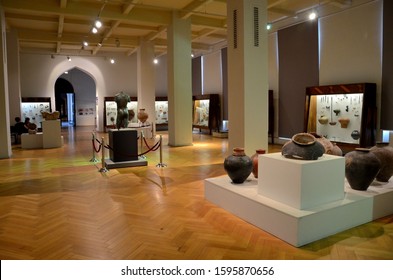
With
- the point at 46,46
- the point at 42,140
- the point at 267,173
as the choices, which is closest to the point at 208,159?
the point at 267,173

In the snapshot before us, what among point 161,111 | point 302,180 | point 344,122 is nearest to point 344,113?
point 344,122

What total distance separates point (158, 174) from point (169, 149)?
3.84 metres

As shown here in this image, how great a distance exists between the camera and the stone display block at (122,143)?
25.9 ft

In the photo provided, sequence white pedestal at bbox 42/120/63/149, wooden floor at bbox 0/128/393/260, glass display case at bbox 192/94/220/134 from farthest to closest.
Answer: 1. glass display case at bbox 192/94/220/134
2. white pedestal at bbox 42/120/63/149
3. wooden floor at bbox 0/128/393/260

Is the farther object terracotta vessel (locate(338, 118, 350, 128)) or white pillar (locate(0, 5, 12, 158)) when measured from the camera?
white pillar (locate(0, 5, 12, 158))

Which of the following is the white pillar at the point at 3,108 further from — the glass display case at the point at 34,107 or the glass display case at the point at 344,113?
the glass display case at the point at 344,113

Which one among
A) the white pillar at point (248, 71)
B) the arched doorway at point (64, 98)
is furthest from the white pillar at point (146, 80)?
the arched doorway at point (64, 98)

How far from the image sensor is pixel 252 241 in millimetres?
3562

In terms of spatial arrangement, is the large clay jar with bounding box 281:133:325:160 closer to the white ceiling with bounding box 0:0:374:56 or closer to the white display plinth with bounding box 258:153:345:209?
the white display plinth with bounding box 258:153:345:209

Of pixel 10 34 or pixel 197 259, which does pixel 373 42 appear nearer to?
pixel 197 259

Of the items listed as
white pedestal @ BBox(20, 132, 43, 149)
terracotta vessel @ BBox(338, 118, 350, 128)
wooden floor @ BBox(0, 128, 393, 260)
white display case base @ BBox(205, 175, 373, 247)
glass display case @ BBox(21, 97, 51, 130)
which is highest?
glass display case @ BBox(21, 97, 51, 130)

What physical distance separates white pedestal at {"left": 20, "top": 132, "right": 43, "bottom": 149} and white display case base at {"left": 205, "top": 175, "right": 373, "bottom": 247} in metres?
9.13

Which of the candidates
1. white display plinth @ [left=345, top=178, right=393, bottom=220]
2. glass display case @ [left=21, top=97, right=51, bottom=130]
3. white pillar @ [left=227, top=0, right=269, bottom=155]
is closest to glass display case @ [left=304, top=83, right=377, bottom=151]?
white pillar @ [left=227, top=0, right=269, bottom=155]

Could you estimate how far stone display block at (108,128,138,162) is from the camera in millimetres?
7906
